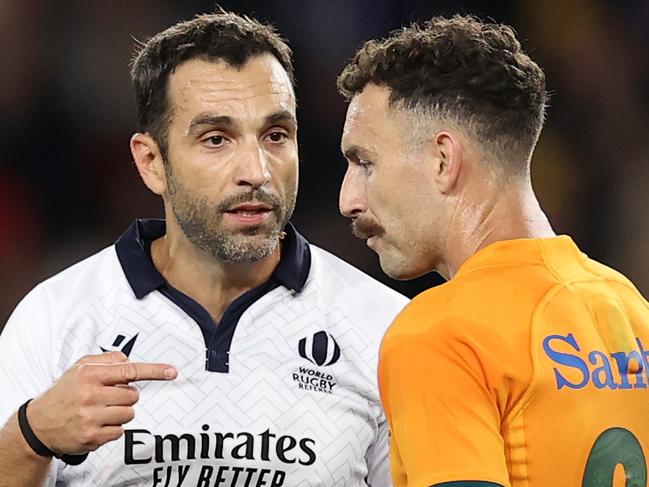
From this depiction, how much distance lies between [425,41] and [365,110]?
171 mm

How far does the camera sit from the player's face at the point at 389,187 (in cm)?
200

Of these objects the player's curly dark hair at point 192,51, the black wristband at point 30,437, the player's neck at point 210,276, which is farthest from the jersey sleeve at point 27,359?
the player's curly dark hair at point 192,51

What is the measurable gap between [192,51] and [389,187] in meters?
1.01

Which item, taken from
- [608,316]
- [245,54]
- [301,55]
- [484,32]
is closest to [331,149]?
[301,55]

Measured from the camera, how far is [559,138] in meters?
5.38

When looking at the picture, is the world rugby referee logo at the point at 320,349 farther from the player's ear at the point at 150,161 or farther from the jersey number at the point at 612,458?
the jersey number at the point at 612,458

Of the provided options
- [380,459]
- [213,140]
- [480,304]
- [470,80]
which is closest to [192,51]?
[213,140]

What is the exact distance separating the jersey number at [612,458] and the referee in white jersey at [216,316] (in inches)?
36.3

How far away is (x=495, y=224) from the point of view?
196cm

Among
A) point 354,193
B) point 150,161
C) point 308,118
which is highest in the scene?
point 354,193

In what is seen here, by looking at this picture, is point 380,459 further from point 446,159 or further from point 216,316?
point 446,159

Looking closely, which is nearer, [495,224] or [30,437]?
[495,224]

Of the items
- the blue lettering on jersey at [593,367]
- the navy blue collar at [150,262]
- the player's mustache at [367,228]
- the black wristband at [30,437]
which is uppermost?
the player's mustache at [367,228]

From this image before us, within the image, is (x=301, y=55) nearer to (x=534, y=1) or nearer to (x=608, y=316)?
(x=534, y=1)
